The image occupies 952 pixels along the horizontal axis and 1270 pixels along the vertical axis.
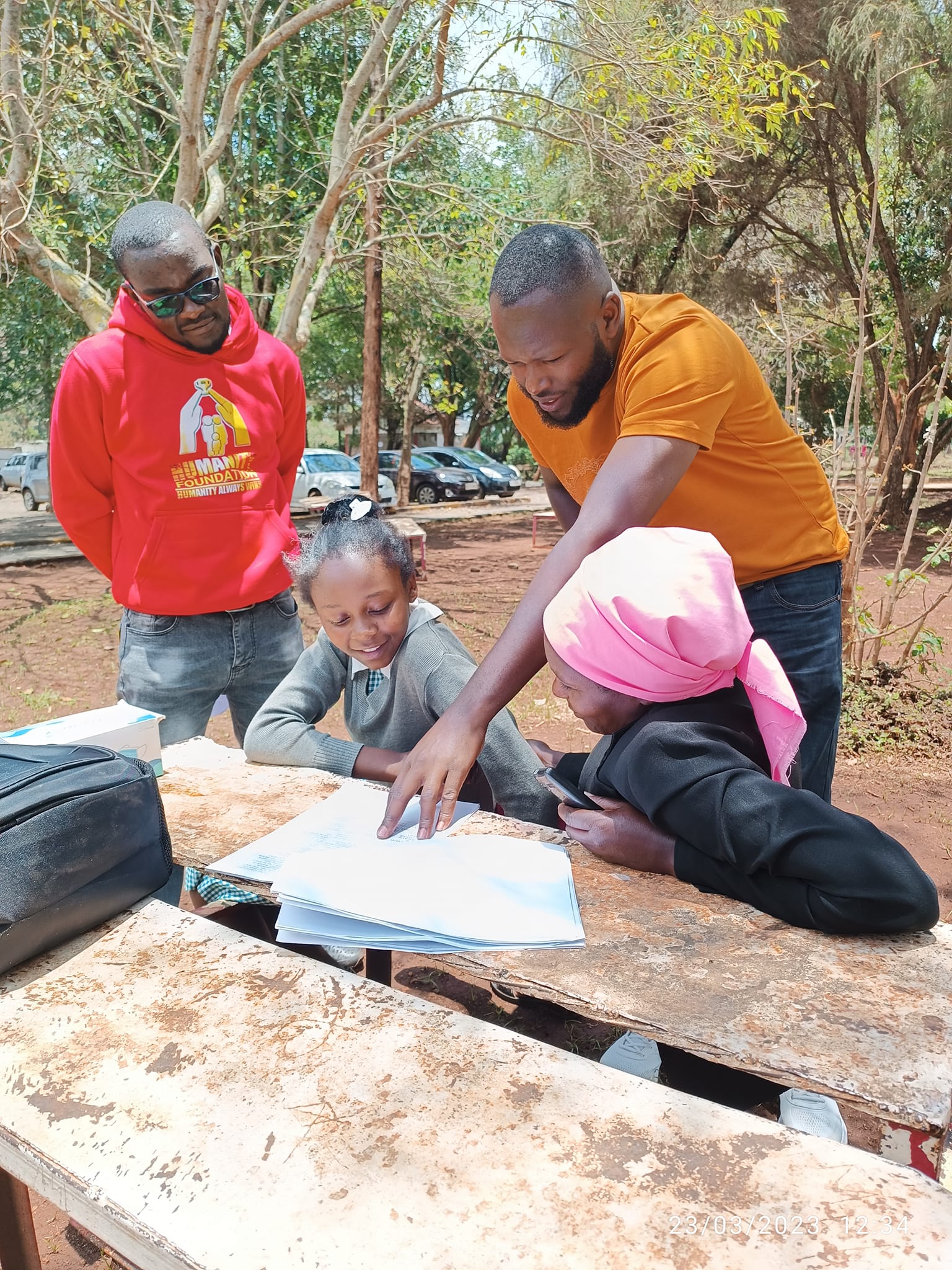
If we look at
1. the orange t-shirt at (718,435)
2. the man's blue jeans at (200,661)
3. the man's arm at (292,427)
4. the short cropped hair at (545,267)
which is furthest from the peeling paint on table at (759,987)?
the man's arm at (292,427)

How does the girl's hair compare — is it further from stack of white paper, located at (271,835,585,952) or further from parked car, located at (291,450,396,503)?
parked car, located at (291,450,396,503)

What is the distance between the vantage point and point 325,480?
18125 millimetres

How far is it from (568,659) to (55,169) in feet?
23.8

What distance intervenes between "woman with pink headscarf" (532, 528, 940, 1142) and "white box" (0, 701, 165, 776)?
96 cm

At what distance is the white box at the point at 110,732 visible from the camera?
6.30 feet

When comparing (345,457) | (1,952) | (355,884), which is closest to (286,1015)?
(355,884)

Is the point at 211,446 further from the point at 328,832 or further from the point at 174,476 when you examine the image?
the point at 328,832

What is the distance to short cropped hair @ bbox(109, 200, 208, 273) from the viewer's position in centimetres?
230

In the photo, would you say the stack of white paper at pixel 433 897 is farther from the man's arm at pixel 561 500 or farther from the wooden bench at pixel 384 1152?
the man's arm at pixel 561 500

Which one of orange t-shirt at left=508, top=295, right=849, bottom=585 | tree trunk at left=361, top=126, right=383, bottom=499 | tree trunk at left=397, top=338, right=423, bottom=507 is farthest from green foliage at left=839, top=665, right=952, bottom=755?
tree trunk at left=397, top=338, right=423, bottom=507

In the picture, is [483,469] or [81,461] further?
[483,469]

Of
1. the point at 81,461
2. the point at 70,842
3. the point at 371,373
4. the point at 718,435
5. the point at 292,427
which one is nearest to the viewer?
the point at 70,842

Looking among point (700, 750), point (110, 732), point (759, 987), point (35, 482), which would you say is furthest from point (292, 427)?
point (35, 482)

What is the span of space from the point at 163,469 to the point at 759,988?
1.97m
